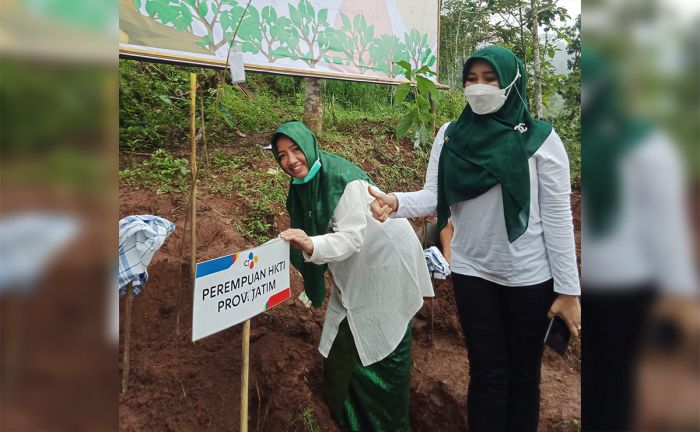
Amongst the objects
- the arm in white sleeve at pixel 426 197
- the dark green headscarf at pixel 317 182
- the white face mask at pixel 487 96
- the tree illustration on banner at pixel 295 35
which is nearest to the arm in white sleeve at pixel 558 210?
the white face mask at pixel 487 96

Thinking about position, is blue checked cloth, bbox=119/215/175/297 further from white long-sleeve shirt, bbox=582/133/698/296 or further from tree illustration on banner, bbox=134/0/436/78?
white long-sleeve shirt, bbox=582/133/698/296

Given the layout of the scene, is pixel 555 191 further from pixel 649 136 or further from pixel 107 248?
pixel 107 248

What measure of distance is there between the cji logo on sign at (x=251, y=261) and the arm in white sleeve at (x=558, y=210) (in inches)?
35.8

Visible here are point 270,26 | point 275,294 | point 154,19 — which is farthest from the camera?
point 270,26

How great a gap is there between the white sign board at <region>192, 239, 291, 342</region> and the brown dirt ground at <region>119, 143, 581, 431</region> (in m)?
0.69

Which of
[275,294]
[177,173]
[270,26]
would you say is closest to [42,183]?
[275,294]

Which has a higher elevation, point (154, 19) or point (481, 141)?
point (154, 19)

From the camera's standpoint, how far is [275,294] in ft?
5.31

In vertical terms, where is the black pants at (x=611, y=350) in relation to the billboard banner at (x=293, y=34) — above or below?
below

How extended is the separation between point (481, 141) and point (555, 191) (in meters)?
0.28

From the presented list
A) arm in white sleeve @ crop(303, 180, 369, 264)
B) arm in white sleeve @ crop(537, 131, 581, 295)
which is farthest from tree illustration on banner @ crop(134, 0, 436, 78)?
arm in white sleeve @ crop(537, 131, 581, 295)

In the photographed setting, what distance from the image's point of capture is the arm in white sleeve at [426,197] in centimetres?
176

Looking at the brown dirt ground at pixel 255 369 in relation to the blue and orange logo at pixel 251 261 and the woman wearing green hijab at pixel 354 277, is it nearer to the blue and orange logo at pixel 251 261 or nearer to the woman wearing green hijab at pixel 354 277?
the woman wearing green hijab at pixel 354 277

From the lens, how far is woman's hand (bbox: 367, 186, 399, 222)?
1682mm
